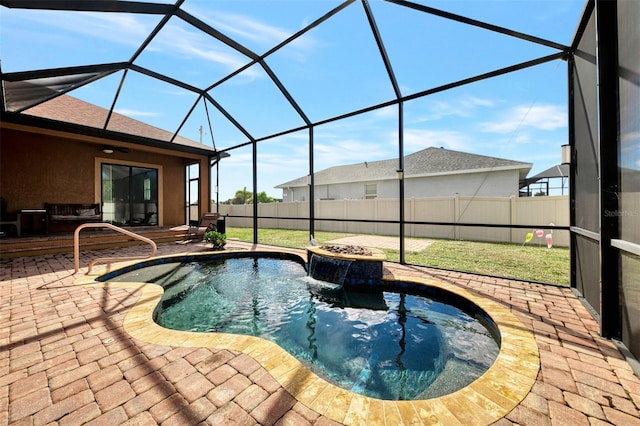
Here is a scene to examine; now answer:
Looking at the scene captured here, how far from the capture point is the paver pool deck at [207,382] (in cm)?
141

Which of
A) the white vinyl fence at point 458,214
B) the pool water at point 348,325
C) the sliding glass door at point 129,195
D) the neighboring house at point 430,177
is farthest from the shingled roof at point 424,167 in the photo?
the pool water at point 348,325

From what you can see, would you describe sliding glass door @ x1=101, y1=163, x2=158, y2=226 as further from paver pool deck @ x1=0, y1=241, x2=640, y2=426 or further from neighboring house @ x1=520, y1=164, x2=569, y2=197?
neighboring house @ x1=520, y1=164, x2=569, y2=197

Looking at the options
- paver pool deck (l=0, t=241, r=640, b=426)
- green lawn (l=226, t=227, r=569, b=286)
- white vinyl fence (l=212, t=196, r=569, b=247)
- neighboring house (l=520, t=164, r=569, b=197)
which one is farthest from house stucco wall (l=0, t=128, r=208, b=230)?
neighboring house (l=520, t=164, r=569, b=197)

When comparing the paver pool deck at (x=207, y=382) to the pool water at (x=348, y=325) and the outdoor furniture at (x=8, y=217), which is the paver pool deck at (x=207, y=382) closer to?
the pool water at (x=348, y=325)

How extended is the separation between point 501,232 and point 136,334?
34.7 feet

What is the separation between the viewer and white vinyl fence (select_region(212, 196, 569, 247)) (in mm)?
8617

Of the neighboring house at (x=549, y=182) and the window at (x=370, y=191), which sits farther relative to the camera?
the window at (x=370, y=191)

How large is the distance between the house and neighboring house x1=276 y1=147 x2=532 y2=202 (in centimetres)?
954

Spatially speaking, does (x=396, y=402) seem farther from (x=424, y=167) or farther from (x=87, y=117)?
(x=424, y=167)

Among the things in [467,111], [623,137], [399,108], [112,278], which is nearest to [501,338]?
[623,137]

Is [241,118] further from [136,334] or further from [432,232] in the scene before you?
[432,232]

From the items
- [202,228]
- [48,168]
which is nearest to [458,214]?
[202,228]

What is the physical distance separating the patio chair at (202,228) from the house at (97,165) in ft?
4.84

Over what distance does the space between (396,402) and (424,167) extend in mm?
14668
